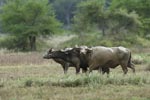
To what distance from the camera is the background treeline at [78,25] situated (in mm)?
45344

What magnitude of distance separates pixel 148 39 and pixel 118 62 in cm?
3336

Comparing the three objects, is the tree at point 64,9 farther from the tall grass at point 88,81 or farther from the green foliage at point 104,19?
the tall grass at point 88,81

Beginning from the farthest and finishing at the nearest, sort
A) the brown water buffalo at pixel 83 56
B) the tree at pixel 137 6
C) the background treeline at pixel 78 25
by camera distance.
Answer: the tree at pixel 137 6 < the background treeline at pixel 78 25 < the brown water buffalo at pixel 83 56

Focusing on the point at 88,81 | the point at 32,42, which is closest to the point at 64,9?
the point at 32,42

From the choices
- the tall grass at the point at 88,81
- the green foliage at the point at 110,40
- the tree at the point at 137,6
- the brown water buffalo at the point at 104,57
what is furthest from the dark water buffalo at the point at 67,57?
the tree at the point at 137,6

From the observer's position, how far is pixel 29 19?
1881 inches

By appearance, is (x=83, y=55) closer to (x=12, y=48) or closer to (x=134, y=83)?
(x=134, y=83)

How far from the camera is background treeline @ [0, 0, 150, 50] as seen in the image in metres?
45.3

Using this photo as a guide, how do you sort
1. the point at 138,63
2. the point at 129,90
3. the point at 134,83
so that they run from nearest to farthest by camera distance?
1. the point at 129,90
2. the point at 134,83
3. the point at 138,63

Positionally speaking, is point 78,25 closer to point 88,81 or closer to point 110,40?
point 110,40

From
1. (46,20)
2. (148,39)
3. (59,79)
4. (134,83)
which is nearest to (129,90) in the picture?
(134,83)

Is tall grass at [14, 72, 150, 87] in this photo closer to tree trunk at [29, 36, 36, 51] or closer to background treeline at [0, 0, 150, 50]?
background treeline at [0, 0, 150, 50]

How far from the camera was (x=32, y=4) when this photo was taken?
47.9m

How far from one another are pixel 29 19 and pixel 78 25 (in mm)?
5219
